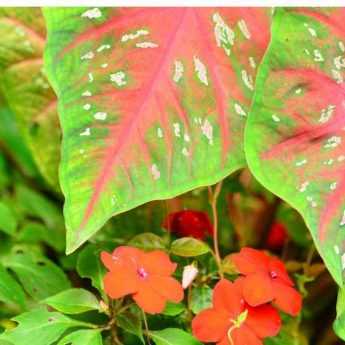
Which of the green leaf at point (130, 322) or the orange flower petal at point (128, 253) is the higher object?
the orange flower petal at point (128, 253)

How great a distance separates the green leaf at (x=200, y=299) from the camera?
1124 millimetres

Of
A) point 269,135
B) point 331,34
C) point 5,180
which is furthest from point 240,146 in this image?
point 5,180

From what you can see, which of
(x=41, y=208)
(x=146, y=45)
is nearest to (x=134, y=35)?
(x=146, y=45)

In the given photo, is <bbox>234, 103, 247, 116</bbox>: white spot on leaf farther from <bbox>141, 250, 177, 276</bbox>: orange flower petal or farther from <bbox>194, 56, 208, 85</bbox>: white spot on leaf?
<bbox>141, 250, 177, 276</bbox>: orange flower petal

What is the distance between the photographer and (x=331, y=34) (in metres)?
1.14

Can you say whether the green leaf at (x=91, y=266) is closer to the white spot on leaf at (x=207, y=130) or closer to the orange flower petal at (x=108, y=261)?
the orange flower petal at (x=108, y=261)

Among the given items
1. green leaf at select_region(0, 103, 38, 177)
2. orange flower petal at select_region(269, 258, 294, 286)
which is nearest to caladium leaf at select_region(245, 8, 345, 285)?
orange flower petal at select_region(269, 258, 294, 286)

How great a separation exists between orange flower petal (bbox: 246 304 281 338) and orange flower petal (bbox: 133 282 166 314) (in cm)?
11

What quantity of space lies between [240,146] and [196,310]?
22 cm

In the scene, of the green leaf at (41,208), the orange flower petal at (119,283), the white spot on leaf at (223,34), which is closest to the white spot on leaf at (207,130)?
the white spot on leaf at (223,34)

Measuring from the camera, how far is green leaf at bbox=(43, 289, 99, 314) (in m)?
1.05

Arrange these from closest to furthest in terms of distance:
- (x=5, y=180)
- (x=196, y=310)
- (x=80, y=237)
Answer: (x=80, y=237), (x=196, y=310), (x=5, y=180)

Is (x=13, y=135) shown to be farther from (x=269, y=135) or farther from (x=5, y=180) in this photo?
(x=269, y=135)

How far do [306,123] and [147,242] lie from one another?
284 millimetres
